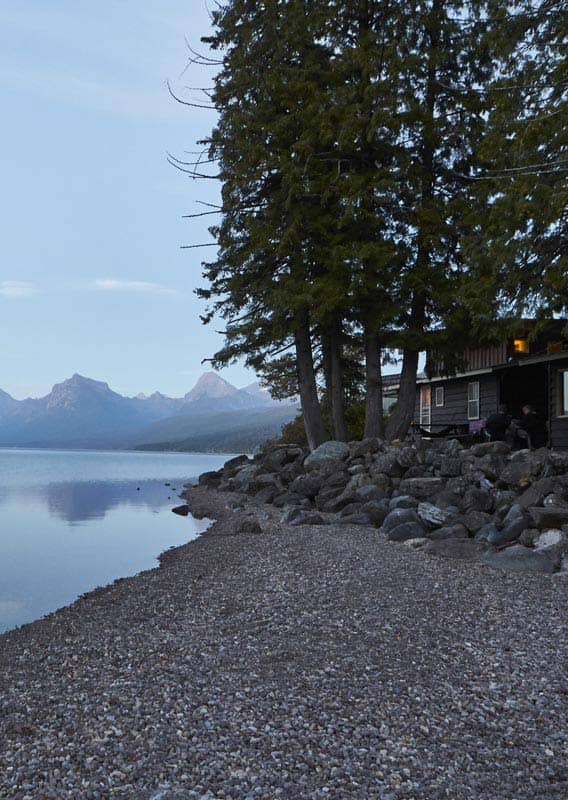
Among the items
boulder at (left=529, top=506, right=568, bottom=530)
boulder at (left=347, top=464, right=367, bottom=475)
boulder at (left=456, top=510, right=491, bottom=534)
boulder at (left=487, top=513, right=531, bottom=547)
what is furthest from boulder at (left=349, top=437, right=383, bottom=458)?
boulder at (left=529, top=506, right=568, bottom=530)

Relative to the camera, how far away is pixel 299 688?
479 centimetres

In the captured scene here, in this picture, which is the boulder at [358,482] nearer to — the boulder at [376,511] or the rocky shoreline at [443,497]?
the rocky shoreline at [443,497]

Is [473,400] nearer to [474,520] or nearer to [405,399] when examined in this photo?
[405,399]

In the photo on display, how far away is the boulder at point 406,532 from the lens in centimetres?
1143

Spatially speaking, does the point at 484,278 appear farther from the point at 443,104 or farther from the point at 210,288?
the point at 210,288

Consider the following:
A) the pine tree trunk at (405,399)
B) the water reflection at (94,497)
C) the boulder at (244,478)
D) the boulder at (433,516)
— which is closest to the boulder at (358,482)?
the boulder at (433,516)

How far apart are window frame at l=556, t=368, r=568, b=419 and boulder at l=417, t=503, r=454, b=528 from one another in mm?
11171

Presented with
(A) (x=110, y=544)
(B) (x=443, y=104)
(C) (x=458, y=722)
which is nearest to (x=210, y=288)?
(B) (x=443, y=104)

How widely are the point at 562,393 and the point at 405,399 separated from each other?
5.26 meters

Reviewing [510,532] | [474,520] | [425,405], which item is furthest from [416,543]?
[425,405]

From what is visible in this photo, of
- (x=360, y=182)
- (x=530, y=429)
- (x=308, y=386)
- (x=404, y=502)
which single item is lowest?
(x=404, y=502)

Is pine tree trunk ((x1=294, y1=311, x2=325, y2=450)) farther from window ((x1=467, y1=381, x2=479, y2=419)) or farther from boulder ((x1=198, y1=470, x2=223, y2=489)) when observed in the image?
window ((x1=467, y1=381, x2=479, y2=419))

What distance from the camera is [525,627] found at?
6.34 m

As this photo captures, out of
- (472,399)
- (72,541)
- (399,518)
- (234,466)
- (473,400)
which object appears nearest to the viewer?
(399,518)
